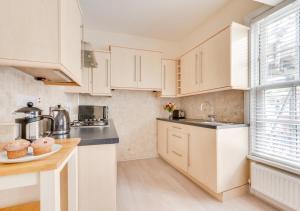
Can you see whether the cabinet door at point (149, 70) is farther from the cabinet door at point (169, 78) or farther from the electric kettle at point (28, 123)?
the electric kettle at point (28, 123)

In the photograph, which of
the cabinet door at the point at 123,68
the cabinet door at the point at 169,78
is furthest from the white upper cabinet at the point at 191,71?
the cabinet door at the point at 123,68

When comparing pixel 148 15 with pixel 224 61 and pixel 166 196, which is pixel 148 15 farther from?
pixel 166 196

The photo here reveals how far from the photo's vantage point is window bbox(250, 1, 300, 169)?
5.04 feet

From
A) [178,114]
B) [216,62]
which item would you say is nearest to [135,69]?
[178,114]

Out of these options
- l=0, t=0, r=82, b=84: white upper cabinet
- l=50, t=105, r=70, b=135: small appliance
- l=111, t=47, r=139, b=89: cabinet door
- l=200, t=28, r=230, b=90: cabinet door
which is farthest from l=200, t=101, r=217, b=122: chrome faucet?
l=0, t=0, r=82, b=84: white upper cabinet

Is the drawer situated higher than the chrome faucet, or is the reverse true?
the chrome faucet

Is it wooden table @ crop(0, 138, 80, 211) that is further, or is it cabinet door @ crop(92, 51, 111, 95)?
cabinet door @ crop(92, 51, 111, 95)

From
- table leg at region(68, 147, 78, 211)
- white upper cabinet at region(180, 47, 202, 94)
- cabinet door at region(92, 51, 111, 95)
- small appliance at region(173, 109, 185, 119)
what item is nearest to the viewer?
table leg at region(68, 147, 78, 211)

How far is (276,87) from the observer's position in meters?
1.70

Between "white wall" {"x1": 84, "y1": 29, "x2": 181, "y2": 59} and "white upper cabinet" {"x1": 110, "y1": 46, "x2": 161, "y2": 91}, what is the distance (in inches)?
16.3

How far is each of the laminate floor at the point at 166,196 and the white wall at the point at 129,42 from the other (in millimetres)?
2534

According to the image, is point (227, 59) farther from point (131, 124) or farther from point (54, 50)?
point (131, 124)

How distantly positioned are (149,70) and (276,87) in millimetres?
2024

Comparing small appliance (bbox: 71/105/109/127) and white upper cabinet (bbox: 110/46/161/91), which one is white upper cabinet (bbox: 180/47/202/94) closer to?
white upper cabinet (bbox: 110/46/161/91)
